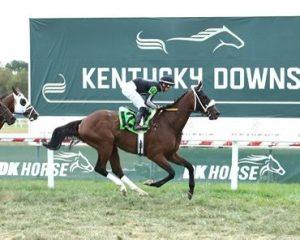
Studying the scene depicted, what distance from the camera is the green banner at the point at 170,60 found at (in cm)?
1659

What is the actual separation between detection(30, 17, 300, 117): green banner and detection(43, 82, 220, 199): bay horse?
5.40 meters

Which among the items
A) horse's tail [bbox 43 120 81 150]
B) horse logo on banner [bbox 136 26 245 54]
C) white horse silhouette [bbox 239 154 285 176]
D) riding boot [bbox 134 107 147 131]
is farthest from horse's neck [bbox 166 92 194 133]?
horse logo on banner [bbox 136 26 245 54]

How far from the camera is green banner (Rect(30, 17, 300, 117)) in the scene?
16594 mm

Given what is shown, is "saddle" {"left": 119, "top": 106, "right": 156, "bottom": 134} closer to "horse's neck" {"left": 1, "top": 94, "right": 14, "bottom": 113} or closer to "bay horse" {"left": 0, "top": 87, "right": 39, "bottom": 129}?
"bay horse" {"left": 0, "top": 87, "right": 39, "bottom": 129}

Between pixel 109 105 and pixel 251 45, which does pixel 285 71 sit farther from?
pixel 109 105

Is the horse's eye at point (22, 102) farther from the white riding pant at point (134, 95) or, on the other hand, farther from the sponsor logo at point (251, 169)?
the sponsor logo at point (251, 169)

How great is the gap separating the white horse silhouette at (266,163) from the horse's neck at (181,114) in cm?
418

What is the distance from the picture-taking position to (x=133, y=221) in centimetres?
870

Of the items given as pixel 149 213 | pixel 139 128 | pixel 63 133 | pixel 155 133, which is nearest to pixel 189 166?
pixel 155 133

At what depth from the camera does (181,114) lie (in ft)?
36.7

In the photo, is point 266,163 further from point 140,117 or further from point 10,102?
point 10,102

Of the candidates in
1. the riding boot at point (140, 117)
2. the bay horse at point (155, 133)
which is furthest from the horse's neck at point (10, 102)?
the riding boot at point (140, 117)

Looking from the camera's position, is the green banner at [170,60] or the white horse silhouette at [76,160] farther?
the green banner at [170,60]

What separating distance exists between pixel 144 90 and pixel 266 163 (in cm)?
464
